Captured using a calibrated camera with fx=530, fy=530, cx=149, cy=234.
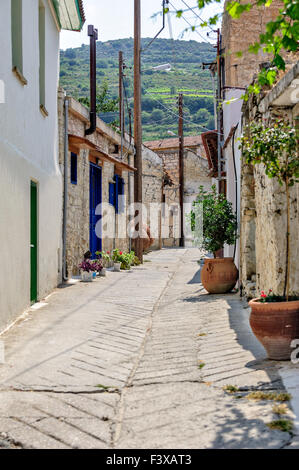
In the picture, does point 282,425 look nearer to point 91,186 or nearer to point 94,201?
point 91,186

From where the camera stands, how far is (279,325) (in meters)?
4.36

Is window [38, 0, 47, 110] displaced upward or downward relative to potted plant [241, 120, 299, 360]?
upward

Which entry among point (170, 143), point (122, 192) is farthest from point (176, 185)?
point (122, 192)

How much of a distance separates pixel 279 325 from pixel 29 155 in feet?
15.0

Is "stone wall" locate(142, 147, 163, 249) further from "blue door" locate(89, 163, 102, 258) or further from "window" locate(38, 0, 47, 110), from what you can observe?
"window" locate(38, 0, 47, 110)

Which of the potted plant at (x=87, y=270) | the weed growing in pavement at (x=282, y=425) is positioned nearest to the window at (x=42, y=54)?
the potted plant at (x=87, y=270)

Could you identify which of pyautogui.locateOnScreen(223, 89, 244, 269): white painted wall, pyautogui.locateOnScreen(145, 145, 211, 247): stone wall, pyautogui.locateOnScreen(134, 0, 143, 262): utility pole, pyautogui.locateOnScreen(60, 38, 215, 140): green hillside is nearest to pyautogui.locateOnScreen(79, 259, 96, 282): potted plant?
pyautogui.locateOnScreen(223, 89, 244, 269): white painted wall

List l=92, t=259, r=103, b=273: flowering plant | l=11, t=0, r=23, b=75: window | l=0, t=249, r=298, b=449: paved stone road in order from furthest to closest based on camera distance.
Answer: l=92, t=259, r=103, b=273: flowering plant → l=11, t=0, r=23, b=75: window → l=0, t=249, r=298, b=449: paved stone road

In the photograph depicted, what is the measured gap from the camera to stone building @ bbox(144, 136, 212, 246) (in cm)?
3303

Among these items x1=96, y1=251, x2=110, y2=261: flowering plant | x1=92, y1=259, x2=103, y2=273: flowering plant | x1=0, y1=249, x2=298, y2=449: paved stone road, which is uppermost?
x1=96, y1=251, x2=110, y2=261: flowering plant

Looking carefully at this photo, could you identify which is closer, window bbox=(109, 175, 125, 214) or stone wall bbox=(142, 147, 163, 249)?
window bbox=(109, 175, 125, 214)

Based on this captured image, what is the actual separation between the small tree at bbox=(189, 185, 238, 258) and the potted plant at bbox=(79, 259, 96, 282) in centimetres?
272

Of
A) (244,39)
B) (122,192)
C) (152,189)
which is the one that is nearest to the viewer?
(244,39)
